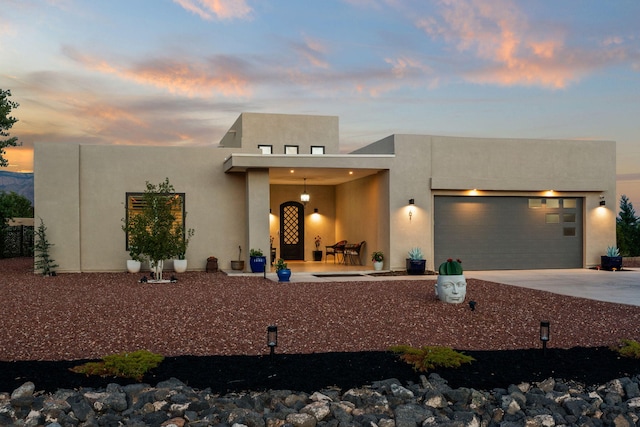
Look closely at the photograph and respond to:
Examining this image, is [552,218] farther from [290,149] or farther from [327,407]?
[327,407]

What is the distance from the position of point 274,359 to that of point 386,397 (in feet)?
4.71

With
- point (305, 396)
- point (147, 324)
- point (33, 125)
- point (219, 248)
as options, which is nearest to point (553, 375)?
point (305, 396)

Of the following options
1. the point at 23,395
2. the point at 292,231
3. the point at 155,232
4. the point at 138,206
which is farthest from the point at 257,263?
the point at 23,395

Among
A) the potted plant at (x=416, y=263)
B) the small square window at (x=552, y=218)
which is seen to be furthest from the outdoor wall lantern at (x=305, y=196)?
the small square window at (x=552, y=218)

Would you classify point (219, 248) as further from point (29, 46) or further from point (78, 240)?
point (29, 46)

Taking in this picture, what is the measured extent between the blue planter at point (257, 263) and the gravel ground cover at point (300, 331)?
2874 mm

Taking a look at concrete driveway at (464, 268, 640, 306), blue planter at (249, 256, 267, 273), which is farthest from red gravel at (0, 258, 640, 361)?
blue planter at (249, 256, 267, 273)

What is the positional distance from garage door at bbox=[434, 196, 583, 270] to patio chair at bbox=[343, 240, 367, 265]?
2494mm

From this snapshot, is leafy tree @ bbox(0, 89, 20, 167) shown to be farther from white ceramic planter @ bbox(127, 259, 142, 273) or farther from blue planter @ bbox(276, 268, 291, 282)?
blue planter @ bbox(276, 268, 291, 282)

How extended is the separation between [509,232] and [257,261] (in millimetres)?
7594

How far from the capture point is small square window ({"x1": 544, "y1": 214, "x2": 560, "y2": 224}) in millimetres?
17766

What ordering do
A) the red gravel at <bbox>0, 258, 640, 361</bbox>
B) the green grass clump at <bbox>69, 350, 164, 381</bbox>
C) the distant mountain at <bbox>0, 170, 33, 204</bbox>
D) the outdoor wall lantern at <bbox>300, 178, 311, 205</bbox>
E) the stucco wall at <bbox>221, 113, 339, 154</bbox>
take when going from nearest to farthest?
the green grass clump at <bbox>69, 350, 164, 381</bbox> → the red gravel at <bbox>0, 258, 640, 361</bbox> → the outdoor wall lantern at <bbox>300, 178, 311, 205</bbox> → the stucco wall at <bbox>221, 113, 339, 154</bbox> → the distant mountain at <bbox>0, 170, 33, 204</bbox>

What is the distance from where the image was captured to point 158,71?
16109 mm

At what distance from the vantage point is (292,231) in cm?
2100
